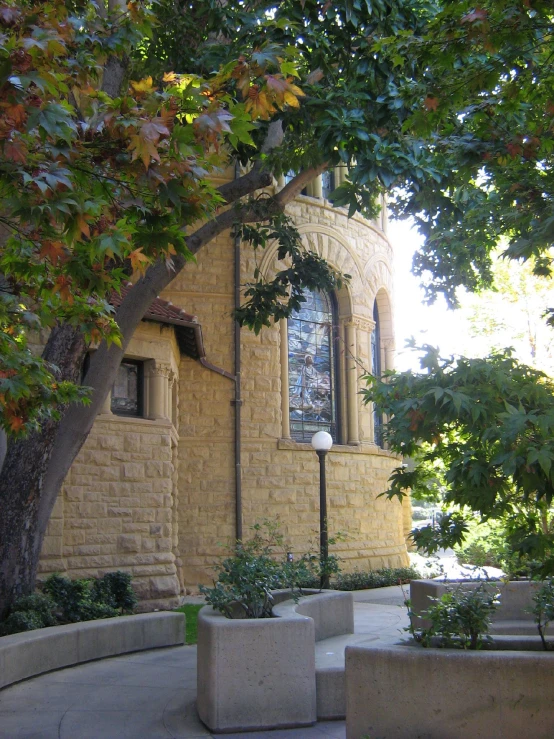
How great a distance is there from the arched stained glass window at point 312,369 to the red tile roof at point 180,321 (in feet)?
9.25

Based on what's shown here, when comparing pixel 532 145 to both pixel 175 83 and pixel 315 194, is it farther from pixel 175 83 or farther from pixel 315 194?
pixel 315 194

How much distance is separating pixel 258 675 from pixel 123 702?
1534 mm

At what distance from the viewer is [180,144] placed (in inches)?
190

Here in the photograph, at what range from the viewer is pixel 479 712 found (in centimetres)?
507

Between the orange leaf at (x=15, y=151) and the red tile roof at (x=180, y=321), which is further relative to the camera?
the red tile roof at (x=180, y=321)

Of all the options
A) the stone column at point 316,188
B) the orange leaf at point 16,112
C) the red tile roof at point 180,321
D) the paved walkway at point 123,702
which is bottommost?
the paved walkway at point 123,702

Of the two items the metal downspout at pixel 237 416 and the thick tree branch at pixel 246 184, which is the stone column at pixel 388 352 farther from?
the thick tree branch at pixel 246 184

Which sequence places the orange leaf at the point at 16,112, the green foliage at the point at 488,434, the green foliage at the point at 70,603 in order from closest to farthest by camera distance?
1. the orange leaf at the point at 16,112
2. the green foliage at the point at 488,434
3. the green foliage at the point at 70,603

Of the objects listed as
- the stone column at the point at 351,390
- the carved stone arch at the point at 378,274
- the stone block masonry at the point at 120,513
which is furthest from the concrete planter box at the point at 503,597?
the carved stone arch at the point at 378,274

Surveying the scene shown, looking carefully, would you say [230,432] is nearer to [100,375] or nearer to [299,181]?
[299,181]

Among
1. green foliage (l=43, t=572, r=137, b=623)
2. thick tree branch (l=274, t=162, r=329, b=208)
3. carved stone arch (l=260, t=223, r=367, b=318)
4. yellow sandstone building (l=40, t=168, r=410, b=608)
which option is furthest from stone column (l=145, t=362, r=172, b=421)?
carved stone arch (l=260, t=223, r=367, b=318)

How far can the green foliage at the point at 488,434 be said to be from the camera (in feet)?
14.9

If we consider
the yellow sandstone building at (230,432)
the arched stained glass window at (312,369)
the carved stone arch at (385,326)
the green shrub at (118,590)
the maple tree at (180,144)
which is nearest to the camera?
the maple tree at (180,144)

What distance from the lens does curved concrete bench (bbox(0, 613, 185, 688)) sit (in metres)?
7.59
